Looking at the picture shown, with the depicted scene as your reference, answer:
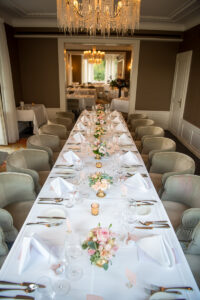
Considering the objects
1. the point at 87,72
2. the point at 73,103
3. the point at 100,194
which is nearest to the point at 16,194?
the point at 100,194

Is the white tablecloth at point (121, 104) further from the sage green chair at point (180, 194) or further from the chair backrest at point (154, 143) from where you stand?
the sage green chair at point (180, 194)

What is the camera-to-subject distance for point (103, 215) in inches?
→ 67.7

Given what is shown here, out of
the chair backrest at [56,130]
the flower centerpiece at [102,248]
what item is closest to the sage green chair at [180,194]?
the flower centerpiece at [102,248]

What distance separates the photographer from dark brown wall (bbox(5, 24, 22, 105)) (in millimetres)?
6570

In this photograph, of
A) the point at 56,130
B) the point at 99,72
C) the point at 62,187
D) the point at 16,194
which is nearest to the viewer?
the point at 62,187

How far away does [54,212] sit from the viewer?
5.72ft

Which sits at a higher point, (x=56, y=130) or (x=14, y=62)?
(x=14, y=62)

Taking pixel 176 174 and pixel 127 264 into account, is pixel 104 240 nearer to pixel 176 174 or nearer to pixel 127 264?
pixel 127 264

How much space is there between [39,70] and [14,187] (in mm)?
6040

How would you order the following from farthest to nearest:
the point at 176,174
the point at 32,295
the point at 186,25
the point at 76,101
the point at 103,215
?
the point at 76,101, the point at 186,25, the point at 176,174, the point at 103,215, the point at 32,295

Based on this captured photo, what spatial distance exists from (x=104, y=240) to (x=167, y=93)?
23.4 feet

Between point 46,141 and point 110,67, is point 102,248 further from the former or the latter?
point 110,67

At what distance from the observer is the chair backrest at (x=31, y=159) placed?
277 centimetres

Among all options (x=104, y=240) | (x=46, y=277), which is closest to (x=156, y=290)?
(x=104, y=240)
